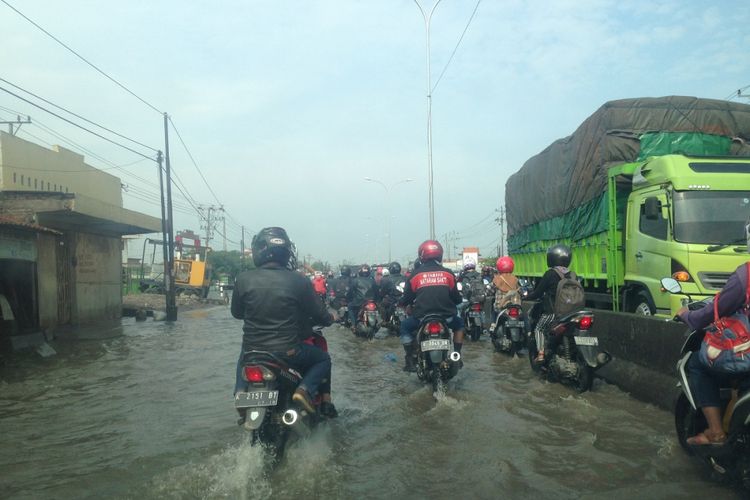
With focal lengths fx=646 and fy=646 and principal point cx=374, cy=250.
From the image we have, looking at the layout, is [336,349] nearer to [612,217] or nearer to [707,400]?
[612,217]

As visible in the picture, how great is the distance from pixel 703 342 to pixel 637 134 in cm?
816

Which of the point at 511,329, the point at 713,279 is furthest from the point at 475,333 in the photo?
the point at 713,279

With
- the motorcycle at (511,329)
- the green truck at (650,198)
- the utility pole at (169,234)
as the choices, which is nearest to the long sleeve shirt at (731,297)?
the green truck at (650,198)

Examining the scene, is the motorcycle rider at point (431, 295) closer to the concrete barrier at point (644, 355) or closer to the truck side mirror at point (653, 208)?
the concrete barrier at point (644, 355)

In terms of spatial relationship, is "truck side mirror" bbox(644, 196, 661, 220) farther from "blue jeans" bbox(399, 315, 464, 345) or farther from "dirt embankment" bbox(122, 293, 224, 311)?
"dirt embankment" bbox(122, 293, 224, 311)

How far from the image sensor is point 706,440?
3.84m

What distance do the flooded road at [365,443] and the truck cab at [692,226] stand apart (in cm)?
220

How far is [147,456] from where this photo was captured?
533cm

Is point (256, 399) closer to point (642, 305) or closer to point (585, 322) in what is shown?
point (585, 322)

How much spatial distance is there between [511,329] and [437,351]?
11.6 ft

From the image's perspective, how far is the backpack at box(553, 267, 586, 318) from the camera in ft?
23.1

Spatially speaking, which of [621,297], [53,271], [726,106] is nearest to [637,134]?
[726,106]

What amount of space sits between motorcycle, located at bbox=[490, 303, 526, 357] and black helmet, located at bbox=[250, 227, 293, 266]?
556cm

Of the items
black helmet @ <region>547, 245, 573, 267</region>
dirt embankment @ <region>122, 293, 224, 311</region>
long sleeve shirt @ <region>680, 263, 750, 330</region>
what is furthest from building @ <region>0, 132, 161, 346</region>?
long sleeve shirt @ <region>680, 263, 750, 330</region>
